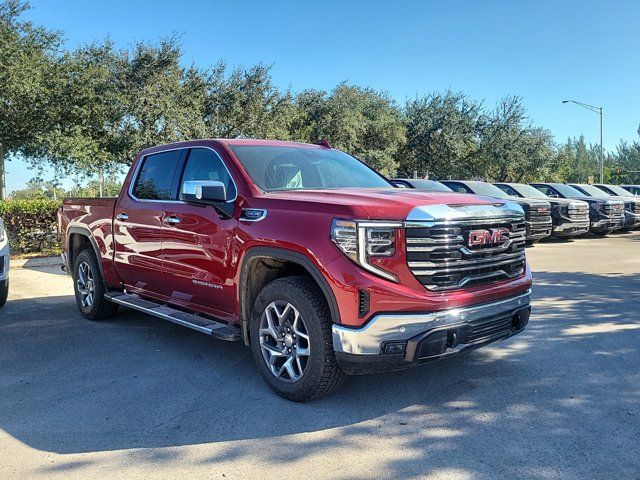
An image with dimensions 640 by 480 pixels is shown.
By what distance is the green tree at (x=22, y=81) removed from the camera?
16.9 meters

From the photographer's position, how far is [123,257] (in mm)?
5926

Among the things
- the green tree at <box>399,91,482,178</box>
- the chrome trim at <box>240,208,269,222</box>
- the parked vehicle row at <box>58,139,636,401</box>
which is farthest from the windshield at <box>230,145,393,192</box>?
the green tree at <box>399,91,482,178</box>

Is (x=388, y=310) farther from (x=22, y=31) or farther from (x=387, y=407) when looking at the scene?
Answer: (x=22, y=31)

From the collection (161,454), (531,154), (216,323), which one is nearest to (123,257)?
(216,323)

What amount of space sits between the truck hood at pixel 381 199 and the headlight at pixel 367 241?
0.08 metres

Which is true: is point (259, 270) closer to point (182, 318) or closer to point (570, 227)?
point (182, 318)

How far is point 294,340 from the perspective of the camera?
13.0 ft

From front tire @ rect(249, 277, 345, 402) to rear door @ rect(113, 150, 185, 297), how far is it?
5.06 feet

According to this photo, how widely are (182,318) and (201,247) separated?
68cm

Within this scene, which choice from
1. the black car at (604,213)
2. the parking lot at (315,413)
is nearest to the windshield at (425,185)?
the black car at (604,213)

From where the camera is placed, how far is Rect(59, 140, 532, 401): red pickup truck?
139 inches

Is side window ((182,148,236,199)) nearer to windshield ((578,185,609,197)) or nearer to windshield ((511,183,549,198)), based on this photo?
windshield ((511,183,549,198))

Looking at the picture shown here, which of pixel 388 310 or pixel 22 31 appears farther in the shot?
pixel 22 31

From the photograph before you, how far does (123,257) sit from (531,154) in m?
37.6
